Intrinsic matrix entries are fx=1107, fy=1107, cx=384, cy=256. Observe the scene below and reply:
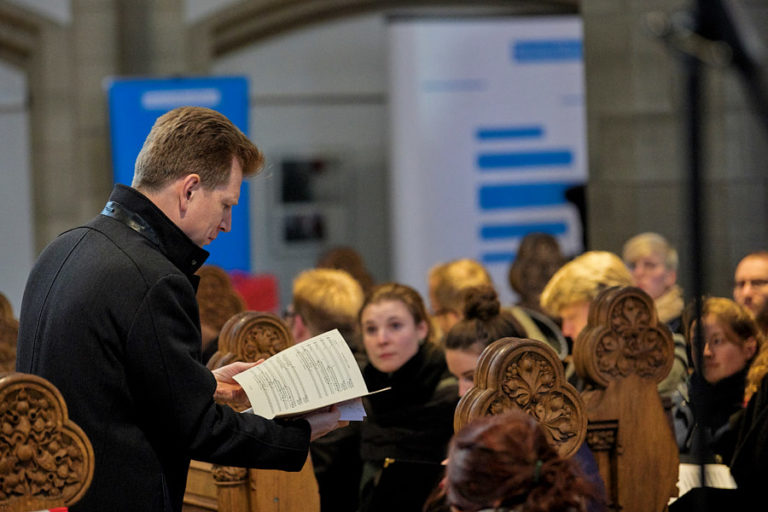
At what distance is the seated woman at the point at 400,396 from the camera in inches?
148

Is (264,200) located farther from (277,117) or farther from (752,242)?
(752,242)

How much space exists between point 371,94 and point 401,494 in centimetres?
749

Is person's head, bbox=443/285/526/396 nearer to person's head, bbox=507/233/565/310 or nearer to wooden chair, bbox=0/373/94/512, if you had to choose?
wooden chair, bbox=0/373/94/512

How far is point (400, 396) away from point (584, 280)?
0.82 metres

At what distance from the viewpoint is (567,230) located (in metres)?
8.38

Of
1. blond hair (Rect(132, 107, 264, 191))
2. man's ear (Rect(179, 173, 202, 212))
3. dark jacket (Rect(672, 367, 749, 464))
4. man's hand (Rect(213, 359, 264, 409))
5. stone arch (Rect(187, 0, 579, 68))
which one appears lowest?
dark jacket (Rect(672, 367, 749, 464))

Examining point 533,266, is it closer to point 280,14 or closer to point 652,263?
point 652,263

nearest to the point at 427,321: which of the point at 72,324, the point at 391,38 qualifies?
the point at 72,324

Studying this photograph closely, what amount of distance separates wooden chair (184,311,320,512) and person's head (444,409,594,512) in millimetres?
1360

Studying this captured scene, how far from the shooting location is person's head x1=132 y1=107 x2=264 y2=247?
225 centimetres

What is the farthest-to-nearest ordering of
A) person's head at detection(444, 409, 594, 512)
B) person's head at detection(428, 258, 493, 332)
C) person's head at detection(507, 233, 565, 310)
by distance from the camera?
person's head at detection(507, 233, 565, 310), person's head at detection(428, 258, 493, 332), person's head at detection(444, 409, 594, 512)

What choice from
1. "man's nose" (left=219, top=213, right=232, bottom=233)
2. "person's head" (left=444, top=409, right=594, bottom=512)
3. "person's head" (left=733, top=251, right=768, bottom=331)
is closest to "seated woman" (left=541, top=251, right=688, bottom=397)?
"person's head" (left=733, top=251, right=768, bottom=331)

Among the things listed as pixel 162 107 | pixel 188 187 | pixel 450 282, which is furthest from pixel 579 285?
pixel 162 107

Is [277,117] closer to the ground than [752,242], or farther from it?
farther from it
